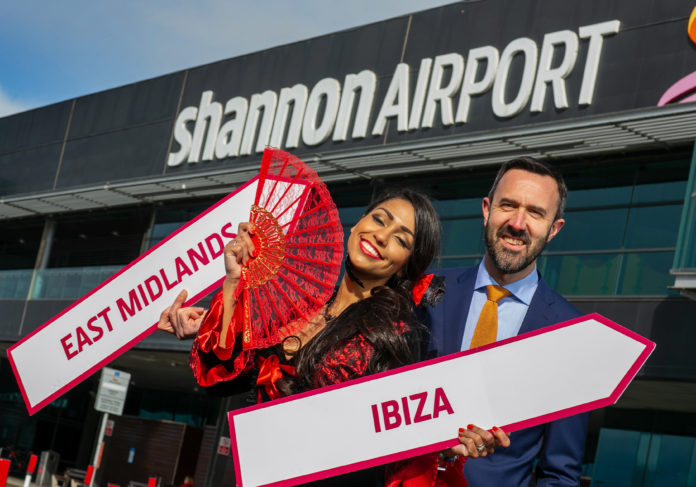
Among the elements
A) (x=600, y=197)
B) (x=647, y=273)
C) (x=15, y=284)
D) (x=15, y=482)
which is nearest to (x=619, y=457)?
(x=647, y=273)

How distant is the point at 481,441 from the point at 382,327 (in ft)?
1.81

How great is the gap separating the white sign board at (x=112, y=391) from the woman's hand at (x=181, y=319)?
14019 millimetres

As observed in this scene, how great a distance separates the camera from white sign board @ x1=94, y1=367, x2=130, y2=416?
17.2 meters

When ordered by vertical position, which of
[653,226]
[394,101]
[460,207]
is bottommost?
[653,226]

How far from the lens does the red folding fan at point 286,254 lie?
326cm

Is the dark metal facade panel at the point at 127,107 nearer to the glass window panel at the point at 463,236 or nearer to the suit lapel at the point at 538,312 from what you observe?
the glass window panel at the point at 463,236

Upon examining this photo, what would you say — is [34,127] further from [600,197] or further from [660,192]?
[660,192]

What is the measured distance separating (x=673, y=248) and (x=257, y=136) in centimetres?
880

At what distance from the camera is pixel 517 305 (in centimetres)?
333

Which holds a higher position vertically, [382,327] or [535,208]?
[535,208]

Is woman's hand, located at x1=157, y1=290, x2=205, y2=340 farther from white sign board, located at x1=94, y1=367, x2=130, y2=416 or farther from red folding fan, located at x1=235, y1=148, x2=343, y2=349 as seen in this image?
white sign board, located at x1=94, y1=367, x2=130, y2=416

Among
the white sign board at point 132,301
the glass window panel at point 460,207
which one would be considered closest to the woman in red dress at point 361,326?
the white sign board at point 132,301

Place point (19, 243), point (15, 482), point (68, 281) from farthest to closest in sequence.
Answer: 1. point (19, 243)
2. point (15, 482)
3. point (68, 281)

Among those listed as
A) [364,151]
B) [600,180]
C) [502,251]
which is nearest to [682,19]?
[600,180]
